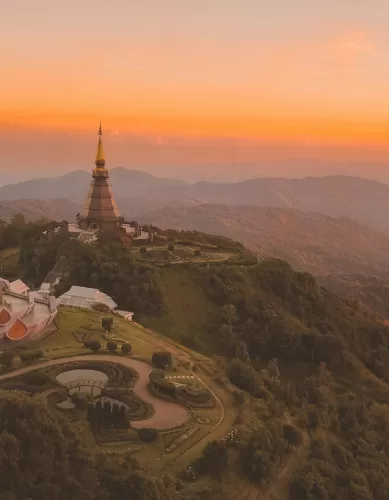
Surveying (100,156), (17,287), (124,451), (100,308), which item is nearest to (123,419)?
(124,451)

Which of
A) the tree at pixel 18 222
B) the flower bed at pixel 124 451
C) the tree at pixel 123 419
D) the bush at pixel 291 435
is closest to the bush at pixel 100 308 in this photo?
the tree at pixel 123 419

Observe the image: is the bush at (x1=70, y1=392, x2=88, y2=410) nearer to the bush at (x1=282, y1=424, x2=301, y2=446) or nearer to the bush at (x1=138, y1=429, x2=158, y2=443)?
the bush at (x1=138, y1=429, x2=158, y2=443)

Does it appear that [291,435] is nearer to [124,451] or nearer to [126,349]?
[124,451]

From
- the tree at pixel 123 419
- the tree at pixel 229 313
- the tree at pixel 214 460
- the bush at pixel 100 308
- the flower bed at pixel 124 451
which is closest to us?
the flower bed at pixel 124 451

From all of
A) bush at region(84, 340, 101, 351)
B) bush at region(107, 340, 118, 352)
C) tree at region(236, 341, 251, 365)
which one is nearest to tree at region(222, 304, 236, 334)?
tree at region(236, 341, 251, 365)

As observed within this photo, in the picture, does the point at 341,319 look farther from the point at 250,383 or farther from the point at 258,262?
the point at 250,383

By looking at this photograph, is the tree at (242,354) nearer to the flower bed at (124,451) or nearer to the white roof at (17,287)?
the white roof at (17,287)
